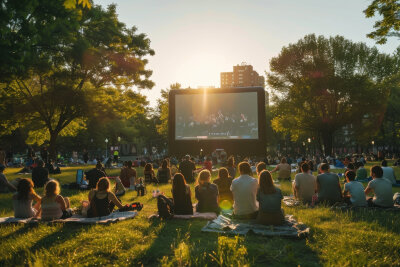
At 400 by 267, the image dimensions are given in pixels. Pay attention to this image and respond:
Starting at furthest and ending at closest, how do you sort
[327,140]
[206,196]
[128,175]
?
[327,140] < [128,175] < [206,196]

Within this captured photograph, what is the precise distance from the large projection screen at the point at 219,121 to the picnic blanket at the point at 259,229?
20147 mm

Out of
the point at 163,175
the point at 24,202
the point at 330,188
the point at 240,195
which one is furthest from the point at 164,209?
the point at 163,175

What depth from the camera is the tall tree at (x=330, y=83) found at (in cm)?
3284

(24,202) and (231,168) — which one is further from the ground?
(231,168)

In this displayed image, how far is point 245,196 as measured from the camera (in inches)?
279

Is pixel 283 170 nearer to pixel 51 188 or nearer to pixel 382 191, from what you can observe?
pixel 382 191

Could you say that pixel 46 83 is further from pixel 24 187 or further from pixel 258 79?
pixel 258 79

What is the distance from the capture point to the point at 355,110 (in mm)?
33469

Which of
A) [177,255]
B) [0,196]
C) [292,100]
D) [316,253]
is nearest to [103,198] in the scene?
[177,255]

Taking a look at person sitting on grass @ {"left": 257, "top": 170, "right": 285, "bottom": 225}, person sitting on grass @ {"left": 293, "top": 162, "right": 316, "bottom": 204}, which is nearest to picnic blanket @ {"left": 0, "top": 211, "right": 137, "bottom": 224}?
person sitting on grass @ {"left": 257, "top": 170, "right": 285, "bottom": 225}

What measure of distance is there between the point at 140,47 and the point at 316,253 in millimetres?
23034

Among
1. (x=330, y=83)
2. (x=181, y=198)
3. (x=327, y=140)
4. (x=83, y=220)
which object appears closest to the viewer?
(x=83, y=220)

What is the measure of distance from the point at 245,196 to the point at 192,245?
2334 millimetres

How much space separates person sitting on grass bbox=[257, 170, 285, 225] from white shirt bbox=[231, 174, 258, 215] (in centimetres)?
71
